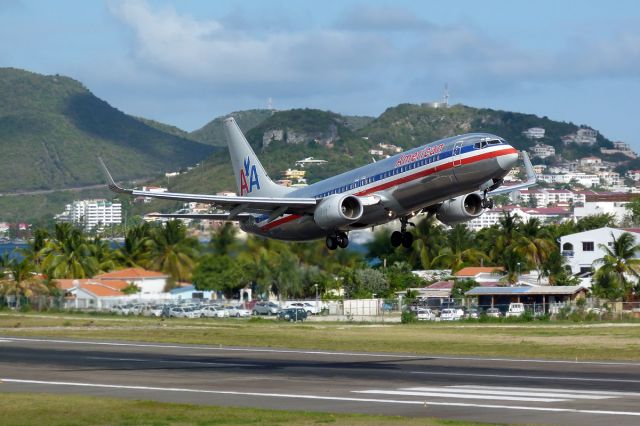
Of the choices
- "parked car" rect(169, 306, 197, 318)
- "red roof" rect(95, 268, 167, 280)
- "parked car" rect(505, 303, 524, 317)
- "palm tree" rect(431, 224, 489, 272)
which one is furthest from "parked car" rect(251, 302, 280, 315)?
"palm tree" rect(431, 224, 489, 272)

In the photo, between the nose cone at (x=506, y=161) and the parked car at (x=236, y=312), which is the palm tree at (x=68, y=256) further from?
the nose cone at (x=506, y=161)

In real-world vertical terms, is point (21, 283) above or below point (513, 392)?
above

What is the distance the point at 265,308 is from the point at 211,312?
576 cm

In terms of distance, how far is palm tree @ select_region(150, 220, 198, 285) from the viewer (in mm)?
121625

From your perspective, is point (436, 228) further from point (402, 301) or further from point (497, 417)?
point (497, 417)

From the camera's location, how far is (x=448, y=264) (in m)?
165

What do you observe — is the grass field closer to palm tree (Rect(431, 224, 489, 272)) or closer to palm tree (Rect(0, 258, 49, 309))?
palm tree (Rect(0, 258, 49, 309))

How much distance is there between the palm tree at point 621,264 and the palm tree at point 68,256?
72588 millimetres

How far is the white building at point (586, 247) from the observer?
147250 millimetres

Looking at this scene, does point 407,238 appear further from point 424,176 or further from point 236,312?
point 236,312

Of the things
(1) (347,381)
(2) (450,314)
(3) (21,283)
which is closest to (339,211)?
(1) (347,381)

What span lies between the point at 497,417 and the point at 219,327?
2356 inches

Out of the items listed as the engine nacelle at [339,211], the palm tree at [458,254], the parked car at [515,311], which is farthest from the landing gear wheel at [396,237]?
the palm tree at [458,254]

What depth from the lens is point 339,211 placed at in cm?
5803
